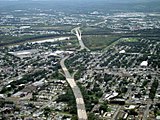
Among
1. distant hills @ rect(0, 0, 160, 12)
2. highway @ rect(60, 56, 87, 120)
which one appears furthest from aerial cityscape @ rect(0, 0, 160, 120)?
distant hills @ rect(0, 0, 160, 12)

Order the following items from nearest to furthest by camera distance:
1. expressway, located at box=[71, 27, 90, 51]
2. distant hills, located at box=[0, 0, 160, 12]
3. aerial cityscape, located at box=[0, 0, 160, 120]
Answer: aerial cityscape, located at box=[0, 0, 160, 120] < expressway, located at box=[71, 27, 90, 51] < distant hills, located at box=[0, 0, 160, 12]

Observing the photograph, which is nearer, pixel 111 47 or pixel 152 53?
pixel 152 53

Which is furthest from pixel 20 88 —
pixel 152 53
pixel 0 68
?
pixel 152 53

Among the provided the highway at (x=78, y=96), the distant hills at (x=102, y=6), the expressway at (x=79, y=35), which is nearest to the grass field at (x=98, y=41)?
the expressway at (x=79, y=35)

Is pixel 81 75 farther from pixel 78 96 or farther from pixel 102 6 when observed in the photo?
pixel 102 6

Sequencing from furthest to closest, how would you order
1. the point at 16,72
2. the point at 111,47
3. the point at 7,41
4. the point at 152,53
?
1. the point at 7,41
2. the point at 111,47
3. the point at 152,53
4. the point at 16,72

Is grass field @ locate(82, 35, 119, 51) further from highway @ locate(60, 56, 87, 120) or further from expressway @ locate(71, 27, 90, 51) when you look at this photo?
highway @ locate(60, 56, 87, 120)

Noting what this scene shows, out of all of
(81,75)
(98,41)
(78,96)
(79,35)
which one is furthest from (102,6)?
(78,96)

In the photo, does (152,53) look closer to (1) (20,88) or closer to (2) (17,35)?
(1) (20,88)

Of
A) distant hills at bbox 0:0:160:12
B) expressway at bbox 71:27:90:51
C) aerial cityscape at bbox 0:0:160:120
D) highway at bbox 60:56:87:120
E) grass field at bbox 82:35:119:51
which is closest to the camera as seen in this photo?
highway at bbox 60:56:87:120
